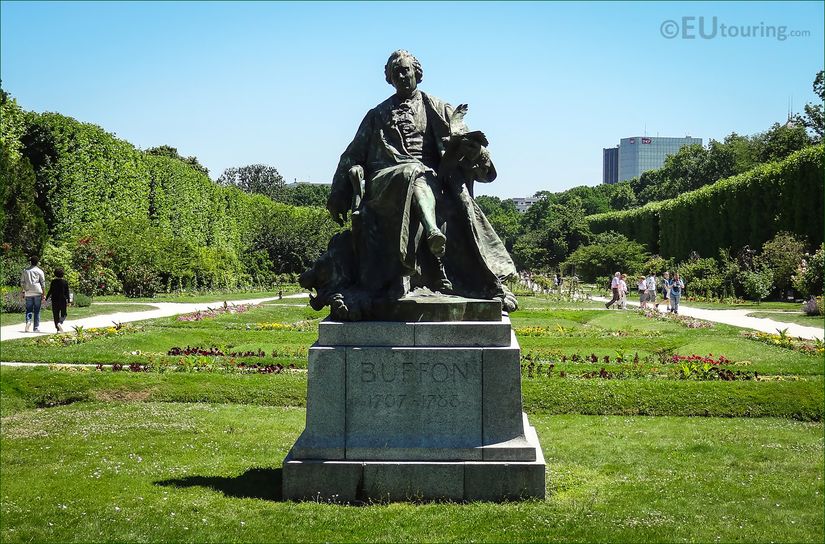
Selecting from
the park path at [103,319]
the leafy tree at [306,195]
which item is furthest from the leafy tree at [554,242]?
the leafy tree at [306,195]

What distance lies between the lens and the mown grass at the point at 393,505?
595cm

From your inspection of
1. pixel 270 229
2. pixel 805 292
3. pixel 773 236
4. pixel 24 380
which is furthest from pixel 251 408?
pixel 270 229

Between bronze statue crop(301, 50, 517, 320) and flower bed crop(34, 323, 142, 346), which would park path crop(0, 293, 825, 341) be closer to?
flower bed crop(34, 323, 142, 346)

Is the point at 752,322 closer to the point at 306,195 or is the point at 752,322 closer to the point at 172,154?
the point at 172,154

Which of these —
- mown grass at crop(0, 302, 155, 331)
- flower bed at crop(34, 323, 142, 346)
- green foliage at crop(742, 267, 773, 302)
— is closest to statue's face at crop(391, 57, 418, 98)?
flower bed at crop(34, 323, 142, 346)

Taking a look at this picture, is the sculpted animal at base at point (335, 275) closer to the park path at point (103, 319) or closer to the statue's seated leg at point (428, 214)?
the statue's seated leg at point (428, 214)

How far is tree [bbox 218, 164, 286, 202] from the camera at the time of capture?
10362 centimetres

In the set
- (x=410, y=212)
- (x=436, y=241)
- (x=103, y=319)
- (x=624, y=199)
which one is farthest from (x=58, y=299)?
(x=624, y=199)

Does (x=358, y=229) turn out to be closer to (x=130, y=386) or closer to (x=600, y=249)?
(x=130, y=386)

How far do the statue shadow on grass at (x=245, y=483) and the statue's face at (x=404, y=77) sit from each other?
11.5 feet

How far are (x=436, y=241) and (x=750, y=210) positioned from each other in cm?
3412

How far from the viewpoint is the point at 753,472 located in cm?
766

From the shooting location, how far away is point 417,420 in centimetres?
674

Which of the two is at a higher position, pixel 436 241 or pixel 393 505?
pixel 436 241
